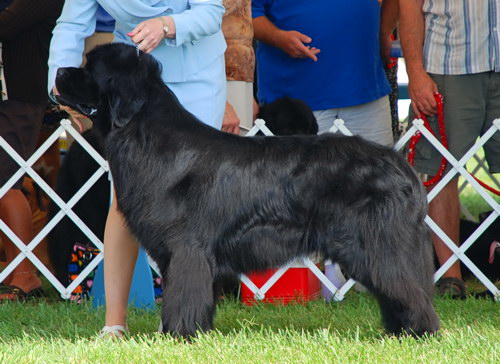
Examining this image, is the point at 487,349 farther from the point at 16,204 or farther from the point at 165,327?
the point at 16,204

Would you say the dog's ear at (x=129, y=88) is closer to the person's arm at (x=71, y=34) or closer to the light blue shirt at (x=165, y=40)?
the light blue shirt at (x=165, y=40)

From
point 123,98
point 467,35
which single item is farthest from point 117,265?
point 467,35

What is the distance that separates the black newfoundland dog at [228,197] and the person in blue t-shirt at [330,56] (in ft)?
5.96

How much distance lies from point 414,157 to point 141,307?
6.11 feet

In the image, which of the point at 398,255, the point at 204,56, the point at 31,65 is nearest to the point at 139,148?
the point at 204,56

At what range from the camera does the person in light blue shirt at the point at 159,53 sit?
3619 mm

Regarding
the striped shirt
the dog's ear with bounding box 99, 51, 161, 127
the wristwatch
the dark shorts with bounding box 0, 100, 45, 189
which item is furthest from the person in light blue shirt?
the striped shirt

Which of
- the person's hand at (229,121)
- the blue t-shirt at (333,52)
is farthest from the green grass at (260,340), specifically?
the blue t-shirt at (333,52)

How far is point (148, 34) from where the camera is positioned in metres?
3.46

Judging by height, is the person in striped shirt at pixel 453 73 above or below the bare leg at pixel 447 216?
above

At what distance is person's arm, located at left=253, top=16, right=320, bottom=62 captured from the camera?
16.9 ft

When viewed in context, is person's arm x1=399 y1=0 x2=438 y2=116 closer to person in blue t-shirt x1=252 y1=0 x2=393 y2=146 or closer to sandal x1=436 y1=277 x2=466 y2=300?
person in blue t-shirt x1=252 y1=0 x2=393 y2=146

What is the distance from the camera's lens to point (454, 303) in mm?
4816

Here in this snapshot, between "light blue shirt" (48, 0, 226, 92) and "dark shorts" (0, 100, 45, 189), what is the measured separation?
1.57 meters
